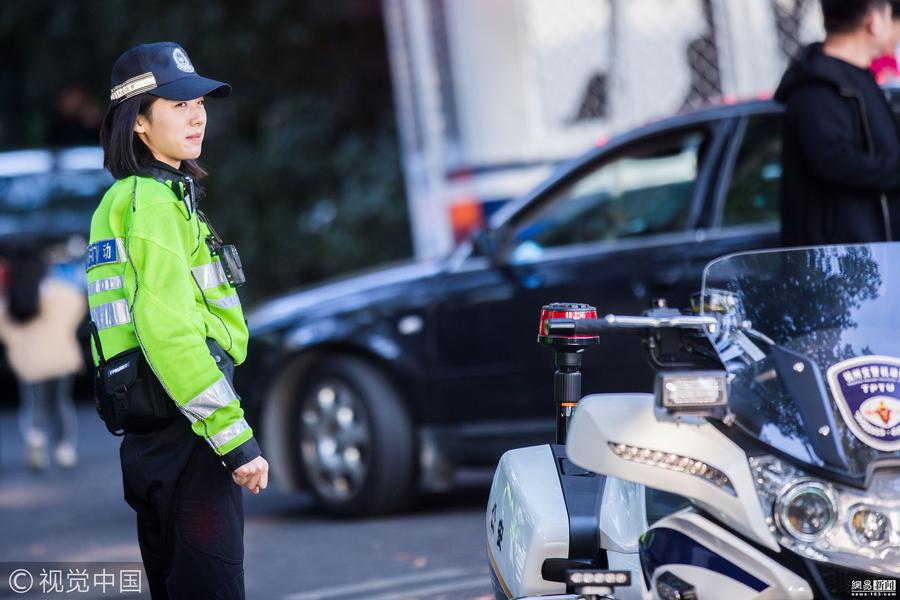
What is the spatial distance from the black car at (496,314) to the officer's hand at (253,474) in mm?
3138

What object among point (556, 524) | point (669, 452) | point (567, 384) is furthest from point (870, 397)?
point (567, 384)

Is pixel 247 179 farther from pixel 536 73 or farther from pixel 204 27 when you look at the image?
pixel 536 73

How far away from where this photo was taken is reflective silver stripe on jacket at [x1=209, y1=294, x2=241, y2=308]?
12.0 feet

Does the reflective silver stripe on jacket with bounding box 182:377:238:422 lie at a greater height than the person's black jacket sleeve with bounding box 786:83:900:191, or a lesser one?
lesser

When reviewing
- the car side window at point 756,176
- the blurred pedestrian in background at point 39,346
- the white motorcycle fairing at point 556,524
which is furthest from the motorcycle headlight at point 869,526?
the blurred pedestrian in background at point 39,346

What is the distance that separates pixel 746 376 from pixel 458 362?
365cm

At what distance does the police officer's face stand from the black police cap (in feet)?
0.09

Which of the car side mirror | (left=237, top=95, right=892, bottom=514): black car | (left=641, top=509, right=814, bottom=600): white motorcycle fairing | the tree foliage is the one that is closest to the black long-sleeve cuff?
(left=641, top=509, right=814, bottom=600): white motorcycle fairing

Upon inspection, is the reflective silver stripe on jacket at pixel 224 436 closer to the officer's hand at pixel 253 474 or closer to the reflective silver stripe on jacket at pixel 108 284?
the officer's hand at pixel 253 474

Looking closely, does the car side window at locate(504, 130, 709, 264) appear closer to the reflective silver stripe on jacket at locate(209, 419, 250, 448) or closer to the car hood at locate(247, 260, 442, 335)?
the car hood at locate(247, 260, 442, 335)

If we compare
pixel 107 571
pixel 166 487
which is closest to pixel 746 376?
pixel 166 487

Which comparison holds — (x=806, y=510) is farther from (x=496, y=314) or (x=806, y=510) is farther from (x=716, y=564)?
(x=496, y=314)

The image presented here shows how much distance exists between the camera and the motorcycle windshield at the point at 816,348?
124 inches

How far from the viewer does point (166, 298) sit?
3.45 meters
